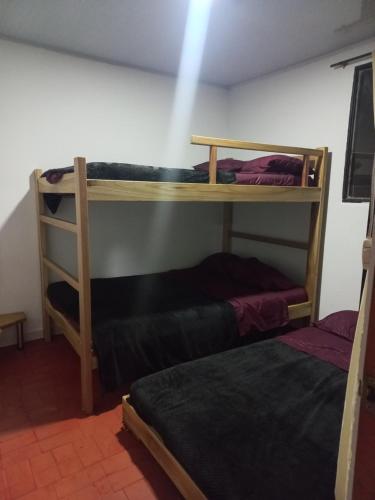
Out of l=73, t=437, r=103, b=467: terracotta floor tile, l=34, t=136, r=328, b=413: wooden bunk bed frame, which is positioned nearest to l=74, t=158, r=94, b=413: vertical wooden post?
l=34, t=136, r=328, b=413: wooden bunk bed frame

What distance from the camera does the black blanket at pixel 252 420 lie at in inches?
43.4

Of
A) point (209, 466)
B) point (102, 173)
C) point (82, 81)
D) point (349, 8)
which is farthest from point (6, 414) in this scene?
point (349, 8)

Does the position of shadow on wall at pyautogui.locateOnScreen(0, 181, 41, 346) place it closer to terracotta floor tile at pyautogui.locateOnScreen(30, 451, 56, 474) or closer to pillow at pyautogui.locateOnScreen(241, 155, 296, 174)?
terracotta floor tile at pyautogui.locateOnScreen(30, 451, 56, 474)

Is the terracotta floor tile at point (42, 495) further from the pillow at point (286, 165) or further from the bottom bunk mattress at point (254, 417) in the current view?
the pillow at point (286, 165)

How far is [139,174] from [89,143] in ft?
3.79

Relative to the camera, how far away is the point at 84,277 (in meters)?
1.80

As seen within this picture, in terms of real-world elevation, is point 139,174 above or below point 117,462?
above

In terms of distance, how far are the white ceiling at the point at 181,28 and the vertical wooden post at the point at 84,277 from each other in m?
1.02

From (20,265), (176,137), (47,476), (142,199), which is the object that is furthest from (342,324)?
(20,265)

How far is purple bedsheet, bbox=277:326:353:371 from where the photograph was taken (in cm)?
190

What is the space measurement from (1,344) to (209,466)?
2.11 metres

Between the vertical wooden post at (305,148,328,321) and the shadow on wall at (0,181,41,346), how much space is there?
2141 millimetres

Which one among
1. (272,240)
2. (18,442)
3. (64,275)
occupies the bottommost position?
(18,442)

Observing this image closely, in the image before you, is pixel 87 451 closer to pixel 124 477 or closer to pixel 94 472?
pixel 94 472
